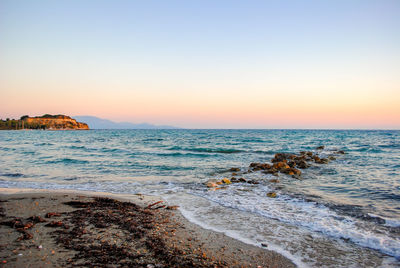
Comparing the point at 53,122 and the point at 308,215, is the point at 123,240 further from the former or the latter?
the point at 53,122

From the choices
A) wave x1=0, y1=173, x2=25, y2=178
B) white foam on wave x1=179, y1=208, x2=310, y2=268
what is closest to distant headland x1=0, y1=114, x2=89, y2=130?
wave x1=0, y1=173, x2=25, y2=178

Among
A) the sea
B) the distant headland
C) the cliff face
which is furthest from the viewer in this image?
the cliff face

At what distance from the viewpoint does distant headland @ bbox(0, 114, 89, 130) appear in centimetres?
12531

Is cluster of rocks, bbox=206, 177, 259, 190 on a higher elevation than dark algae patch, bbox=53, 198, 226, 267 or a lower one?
lower

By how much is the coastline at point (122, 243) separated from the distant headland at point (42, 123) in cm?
15415

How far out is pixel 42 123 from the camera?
150 m

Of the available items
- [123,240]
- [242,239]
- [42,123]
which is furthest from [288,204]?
[42,123]

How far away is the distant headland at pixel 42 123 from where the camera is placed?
125306 mm

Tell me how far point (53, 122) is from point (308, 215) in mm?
183041

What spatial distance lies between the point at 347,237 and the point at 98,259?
4992 mm

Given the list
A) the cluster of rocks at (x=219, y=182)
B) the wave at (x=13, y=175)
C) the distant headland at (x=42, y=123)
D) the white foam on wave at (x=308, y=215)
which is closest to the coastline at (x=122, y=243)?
the white foam on wave at (x=308, y=215)

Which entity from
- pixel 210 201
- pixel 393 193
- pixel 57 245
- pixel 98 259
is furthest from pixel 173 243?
pixel 393 193

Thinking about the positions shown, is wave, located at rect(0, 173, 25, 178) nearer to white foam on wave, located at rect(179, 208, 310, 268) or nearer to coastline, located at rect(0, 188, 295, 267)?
coastline, located at rect(0, 188, 295, 267)

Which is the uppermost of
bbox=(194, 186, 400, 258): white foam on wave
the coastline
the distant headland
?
the distant headland
